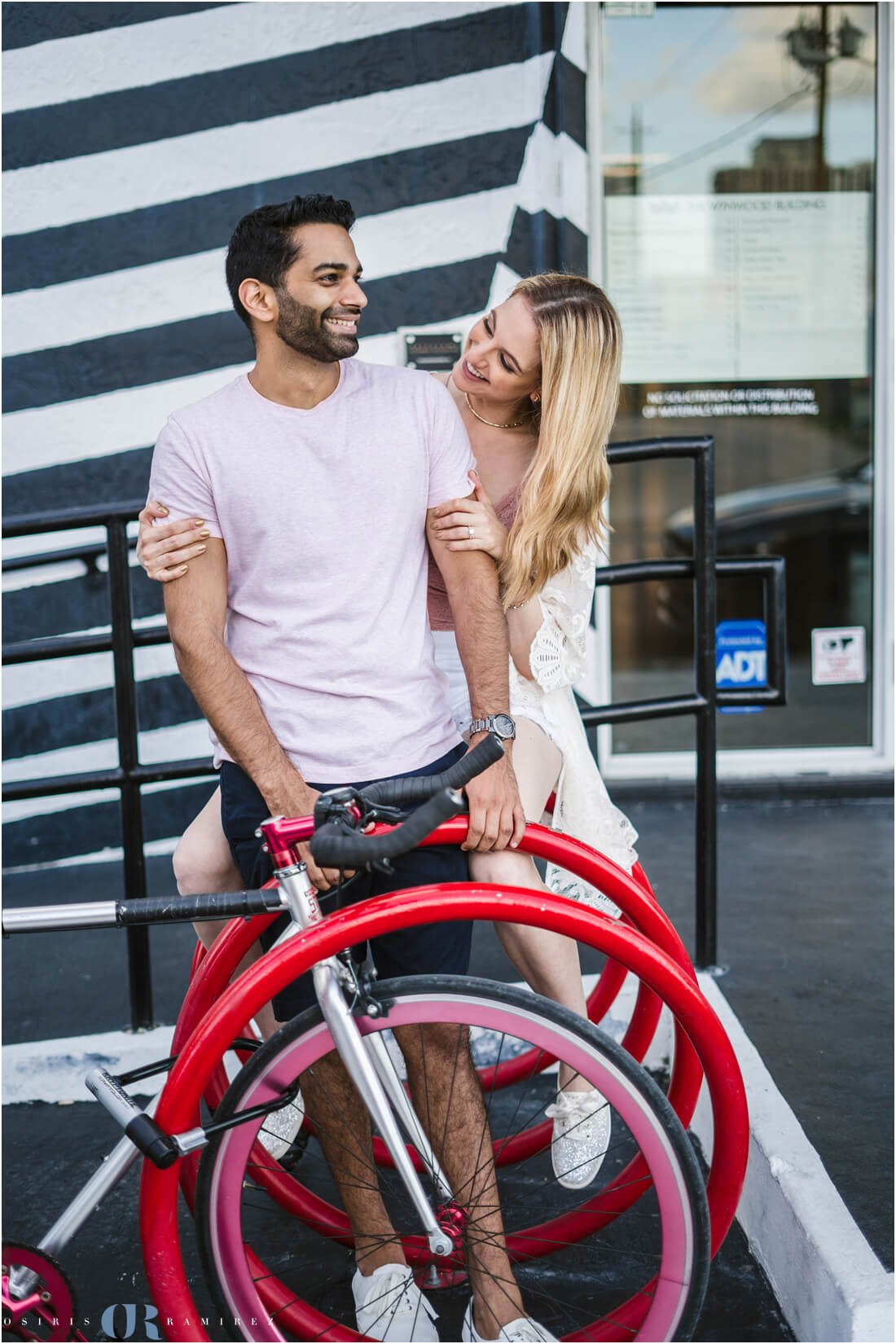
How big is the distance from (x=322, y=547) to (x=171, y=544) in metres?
0.25

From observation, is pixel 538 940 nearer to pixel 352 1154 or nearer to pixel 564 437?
pixel 352 1154

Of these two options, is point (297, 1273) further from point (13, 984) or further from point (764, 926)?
point (764, 926)

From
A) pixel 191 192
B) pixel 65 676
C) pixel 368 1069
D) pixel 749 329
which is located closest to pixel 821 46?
pixel 749 329

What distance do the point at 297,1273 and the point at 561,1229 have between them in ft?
1.74

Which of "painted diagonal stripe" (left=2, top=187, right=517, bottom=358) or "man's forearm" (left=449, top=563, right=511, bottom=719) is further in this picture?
"painted diagonal stripe" (left=2, top=187, right=517, bottom=358)

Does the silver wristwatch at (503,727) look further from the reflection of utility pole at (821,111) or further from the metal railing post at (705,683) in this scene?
the reflection of utility pole at (821,111)

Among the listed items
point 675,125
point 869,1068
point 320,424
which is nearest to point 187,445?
point 320,424

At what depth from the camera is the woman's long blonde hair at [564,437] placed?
2.26 m

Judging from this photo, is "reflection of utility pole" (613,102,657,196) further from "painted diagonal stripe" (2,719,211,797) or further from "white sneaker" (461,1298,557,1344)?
"white sneaker" (461,1298,557,1344)

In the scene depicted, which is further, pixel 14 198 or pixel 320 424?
pixel 14 198

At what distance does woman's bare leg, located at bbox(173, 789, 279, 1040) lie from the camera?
218cm

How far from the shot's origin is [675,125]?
185 inches

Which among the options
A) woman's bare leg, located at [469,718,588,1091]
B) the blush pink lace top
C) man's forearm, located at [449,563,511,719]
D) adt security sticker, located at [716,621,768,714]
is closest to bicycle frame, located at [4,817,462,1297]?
woman's bare leg, located at [469,718,588,1091]

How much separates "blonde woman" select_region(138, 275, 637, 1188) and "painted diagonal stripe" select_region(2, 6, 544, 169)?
2.31 meters
